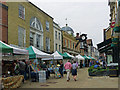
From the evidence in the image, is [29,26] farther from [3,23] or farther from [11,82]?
[11,82]

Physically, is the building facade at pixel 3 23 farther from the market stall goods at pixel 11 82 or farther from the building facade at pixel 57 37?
the building facade at pixel 57 37

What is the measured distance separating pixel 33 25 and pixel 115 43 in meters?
13.0

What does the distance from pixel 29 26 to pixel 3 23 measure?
606 centimetres

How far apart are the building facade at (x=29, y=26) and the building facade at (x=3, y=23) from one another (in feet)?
1.82

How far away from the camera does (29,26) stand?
77.4 ft

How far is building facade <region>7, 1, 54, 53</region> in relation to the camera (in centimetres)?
1948

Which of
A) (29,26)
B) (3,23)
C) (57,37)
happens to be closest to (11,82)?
(3,23)

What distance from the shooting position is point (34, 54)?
43.5 feet

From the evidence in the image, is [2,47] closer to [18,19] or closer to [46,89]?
[46,89]

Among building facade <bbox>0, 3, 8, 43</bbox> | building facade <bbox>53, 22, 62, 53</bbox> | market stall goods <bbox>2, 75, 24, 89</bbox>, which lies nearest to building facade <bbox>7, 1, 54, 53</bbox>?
building facade <bbox>0, 3, 8, 43</bbox>

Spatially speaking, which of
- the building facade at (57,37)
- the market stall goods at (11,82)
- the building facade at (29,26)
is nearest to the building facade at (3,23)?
the building facade at (29,26)

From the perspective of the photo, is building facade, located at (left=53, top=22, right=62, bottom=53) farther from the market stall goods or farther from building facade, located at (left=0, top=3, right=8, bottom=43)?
the market stall goods

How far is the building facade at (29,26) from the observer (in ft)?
63.9

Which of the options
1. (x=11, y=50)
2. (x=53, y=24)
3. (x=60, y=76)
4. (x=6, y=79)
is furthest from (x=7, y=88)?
(x=53, y=24)
